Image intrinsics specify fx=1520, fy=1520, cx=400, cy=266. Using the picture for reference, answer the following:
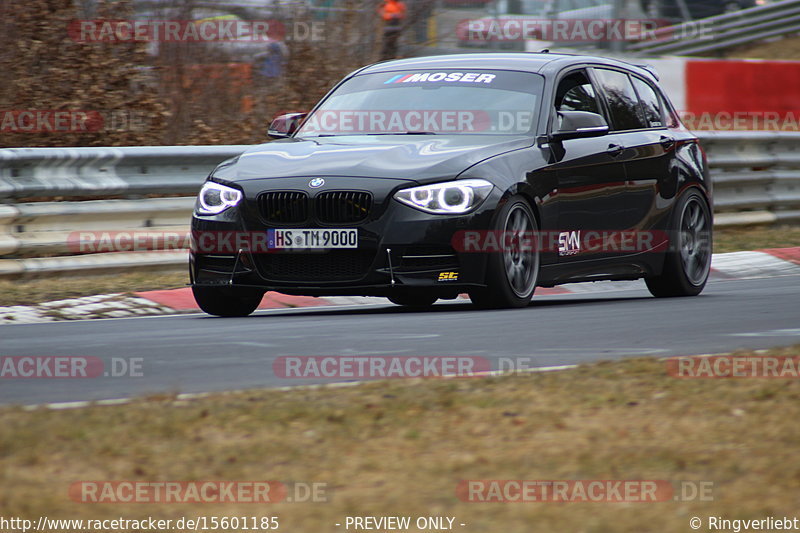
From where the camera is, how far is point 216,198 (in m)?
8.86

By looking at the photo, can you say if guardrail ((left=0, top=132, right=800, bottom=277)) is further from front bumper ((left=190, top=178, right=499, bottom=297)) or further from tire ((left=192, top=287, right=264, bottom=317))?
front bumper ((left=190, top=178, right=499, bottom=297))

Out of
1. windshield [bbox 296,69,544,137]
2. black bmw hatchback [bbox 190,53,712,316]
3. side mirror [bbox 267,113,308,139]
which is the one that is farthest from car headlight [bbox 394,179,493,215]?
side mirror [bbox 267,113,308,139]

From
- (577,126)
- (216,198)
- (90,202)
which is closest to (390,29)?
(90,202)

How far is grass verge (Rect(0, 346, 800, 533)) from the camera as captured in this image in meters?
3.68

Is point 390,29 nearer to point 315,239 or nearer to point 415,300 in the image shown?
point 415,300

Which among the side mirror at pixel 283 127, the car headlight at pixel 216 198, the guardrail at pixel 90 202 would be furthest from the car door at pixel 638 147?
the guardrail at pixel 90 202

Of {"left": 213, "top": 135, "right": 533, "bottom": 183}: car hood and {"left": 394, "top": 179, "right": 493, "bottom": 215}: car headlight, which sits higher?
{"left": 213, "top": 135, "right": 533, "bottom": 183}: car hood

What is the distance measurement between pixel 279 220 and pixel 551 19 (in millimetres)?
12551

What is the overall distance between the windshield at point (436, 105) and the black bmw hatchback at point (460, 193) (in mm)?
11

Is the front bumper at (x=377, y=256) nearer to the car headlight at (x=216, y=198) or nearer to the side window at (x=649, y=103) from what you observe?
the car headlight at (x=216, y=198)

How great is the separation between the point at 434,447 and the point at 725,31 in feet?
84.7

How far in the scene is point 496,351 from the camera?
677cm

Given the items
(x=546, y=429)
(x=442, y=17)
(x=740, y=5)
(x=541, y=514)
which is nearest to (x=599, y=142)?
(x=546, y=429)

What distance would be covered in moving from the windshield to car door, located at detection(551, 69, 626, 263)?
28cm
